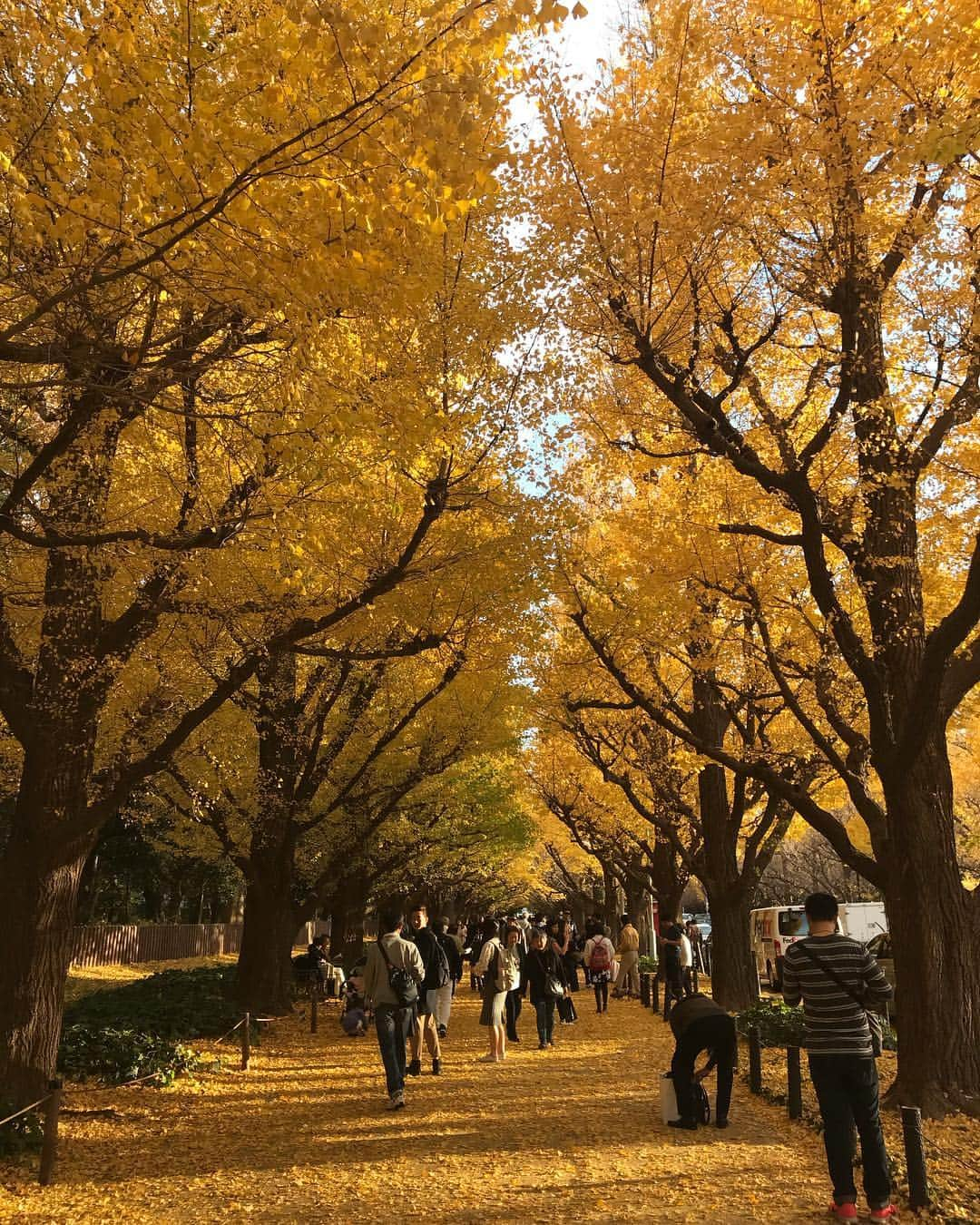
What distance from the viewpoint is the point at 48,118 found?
14.7 ft

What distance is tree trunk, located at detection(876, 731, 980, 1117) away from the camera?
21.5 ft

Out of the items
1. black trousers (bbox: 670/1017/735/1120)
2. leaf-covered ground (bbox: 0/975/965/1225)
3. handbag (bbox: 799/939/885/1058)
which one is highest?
handbag (bbox: 799/939/885/1058)

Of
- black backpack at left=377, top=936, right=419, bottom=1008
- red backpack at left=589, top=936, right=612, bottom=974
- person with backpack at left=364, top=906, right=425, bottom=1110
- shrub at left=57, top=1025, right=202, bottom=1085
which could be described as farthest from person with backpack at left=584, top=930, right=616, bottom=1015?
black backpack at left=377, top=936, right=419, bottom=1008

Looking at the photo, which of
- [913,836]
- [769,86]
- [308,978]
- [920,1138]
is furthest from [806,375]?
[308,978]

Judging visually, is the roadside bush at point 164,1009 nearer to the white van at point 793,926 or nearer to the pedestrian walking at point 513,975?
the pedestrian walking at point 513,975

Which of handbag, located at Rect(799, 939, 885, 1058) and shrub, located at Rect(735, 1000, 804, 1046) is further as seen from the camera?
shrub, located at Rect(735, 1000, 804, 1046)

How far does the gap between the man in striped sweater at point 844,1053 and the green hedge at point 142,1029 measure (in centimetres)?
613

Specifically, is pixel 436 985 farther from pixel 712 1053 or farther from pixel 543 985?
pixel 712 1053

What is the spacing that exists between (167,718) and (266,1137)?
4.92 meters

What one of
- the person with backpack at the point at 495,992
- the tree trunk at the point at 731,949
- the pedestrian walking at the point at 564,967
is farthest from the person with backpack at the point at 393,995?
the tree trunk at the point at 731,949

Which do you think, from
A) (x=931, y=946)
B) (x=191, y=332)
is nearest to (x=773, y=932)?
(x=931, y=946)

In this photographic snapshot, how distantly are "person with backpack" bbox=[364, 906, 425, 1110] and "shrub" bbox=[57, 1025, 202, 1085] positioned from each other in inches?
87.4

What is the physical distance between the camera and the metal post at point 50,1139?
17.9 ft

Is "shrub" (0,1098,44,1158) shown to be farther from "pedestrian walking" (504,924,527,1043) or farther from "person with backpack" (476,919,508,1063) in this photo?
"pedestrian walking" (504,924,527,1043)
